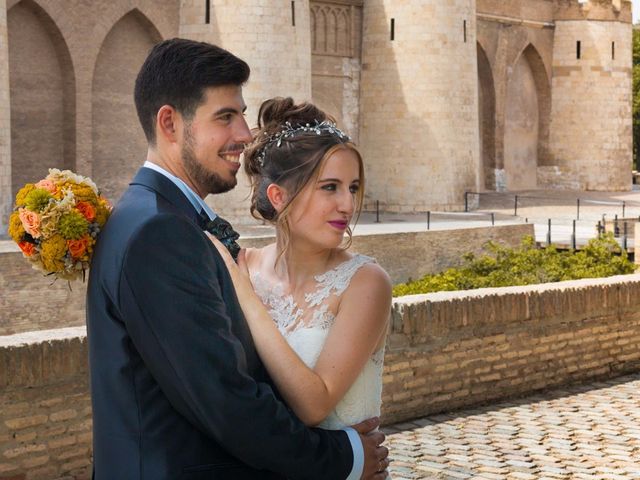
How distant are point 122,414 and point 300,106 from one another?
1099 millimetres

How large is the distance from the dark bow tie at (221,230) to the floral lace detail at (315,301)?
13.7 inches

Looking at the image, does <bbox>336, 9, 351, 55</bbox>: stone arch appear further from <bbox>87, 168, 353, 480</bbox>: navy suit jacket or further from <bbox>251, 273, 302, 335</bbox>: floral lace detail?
<bbox>87, 168, 353, 480</bbox>: navy suit jacket

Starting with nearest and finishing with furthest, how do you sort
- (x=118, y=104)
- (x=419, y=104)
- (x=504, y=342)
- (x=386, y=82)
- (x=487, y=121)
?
(x=504, y=342)
(x=118, y=104)
(x=419, y=104)
(x=386, y=82)
(x=487, y=121)

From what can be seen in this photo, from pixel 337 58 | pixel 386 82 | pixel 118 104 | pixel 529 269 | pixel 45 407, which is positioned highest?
pixel 337 58

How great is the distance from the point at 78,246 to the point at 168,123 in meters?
0.32

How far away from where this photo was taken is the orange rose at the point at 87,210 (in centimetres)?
270

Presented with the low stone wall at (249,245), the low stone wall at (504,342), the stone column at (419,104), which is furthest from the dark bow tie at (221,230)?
the stone column at (419,104)

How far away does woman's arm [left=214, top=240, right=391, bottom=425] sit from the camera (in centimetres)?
271

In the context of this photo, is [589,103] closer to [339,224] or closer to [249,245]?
[249,245]

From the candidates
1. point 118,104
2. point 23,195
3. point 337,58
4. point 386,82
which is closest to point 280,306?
point 23,195

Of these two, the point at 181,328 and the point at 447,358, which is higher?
the point at 181,328

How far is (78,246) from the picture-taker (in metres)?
2.65

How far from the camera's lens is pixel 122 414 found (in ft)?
8.14

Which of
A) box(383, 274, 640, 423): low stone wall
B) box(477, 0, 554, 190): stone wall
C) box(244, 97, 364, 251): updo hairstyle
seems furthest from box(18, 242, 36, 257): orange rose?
box(477, 0, 554, 190): stone wall
